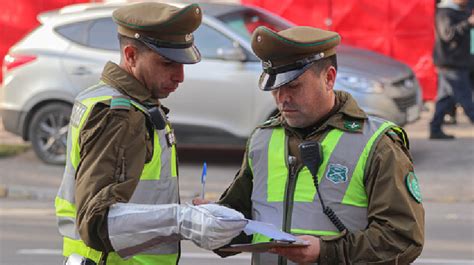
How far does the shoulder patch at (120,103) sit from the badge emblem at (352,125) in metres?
0.72

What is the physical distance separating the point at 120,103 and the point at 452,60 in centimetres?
1002

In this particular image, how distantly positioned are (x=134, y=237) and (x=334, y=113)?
2.60ft

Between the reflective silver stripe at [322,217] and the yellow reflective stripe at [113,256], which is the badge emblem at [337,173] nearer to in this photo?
the reflective silver stripe at [322,217]

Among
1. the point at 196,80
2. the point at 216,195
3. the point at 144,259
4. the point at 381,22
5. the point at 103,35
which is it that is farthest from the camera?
the point at 381,22

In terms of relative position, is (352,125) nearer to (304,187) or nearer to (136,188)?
(304,187)

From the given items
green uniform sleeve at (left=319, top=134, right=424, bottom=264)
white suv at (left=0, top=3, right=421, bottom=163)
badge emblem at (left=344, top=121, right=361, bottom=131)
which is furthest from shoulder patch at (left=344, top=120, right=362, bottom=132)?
white suv at (left=0, top=3, right=421, bottom=163)

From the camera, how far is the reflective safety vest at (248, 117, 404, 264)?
3572mm

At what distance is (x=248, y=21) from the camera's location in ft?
40.7

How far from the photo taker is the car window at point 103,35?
11945 mm

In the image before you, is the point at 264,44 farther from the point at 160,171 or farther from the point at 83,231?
the point at 83,231

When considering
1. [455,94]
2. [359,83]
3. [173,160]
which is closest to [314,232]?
[173,160]

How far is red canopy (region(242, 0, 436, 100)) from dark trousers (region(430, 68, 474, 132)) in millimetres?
2612

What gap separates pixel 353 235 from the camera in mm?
3543

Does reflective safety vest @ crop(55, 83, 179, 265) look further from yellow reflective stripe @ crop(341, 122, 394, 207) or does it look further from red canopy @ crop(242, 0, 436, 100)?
red canopy @ crop(242, 0, 436, 100)
